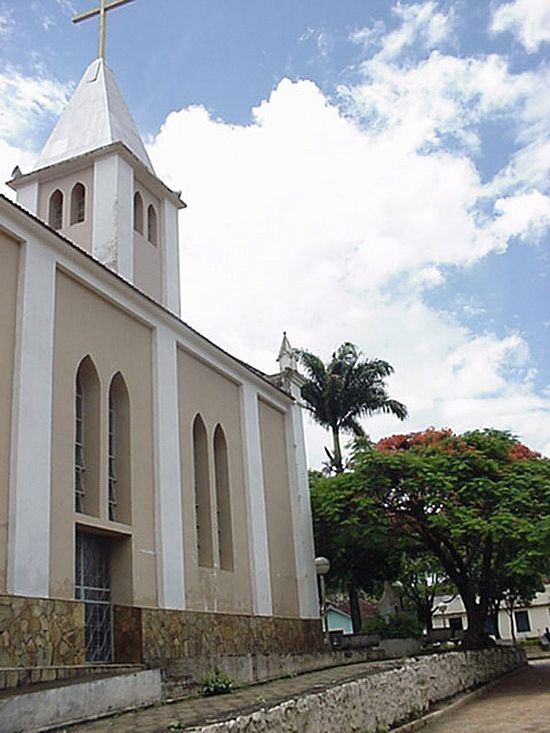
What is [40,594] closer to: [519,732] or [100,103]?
[519,732]

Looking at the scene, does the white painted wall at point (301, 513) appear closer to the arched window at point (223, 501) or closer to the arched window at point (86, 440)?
the arched window at point (223, 501)

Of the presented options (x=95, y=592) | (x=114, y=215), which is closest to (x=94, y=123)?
(x=114, y=215)

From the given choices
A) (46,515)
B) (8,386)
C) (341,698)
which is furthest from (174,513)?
(341,698)

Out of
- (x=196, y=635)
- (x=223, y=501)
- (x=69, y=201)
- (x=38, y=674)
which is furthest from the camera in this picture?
(x=69, y=201)

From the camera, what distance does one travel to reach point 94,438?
14328 millimetres

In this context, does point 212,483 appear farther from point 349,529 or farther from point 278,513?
point 349,529

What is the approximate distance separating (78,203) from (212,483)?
8845 millimetres

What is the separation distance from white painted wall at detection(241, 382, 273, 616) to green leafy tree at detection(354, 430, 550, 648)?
320cm

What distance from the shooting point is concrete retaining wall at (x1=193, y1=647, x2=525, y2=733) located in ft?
25.3

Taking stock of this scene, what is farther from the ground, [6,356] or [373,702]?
[6,356]

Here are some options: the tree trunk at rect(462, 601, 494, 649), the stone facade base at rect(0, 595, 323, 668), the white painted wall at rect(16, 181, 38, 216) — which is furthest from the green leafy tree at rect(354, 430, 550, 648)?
the white painted wall at rect(16, 181, 38, 216)

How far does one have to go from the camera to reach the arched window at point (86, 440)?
1391 centimetres

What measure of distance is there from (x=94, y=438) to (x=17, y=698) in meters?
6.71

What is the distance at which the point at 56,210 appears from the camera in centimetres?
2200
